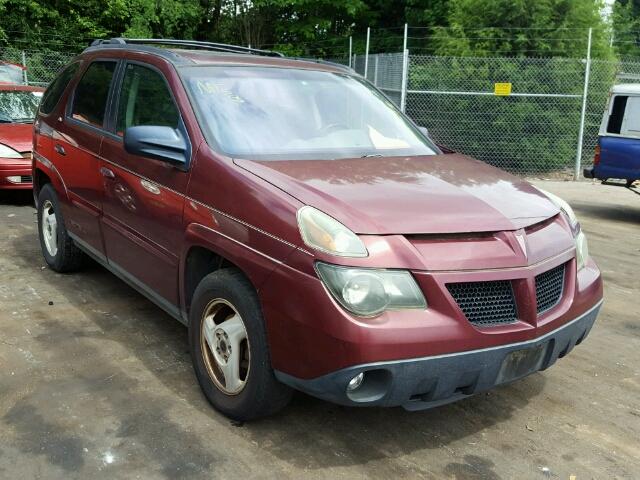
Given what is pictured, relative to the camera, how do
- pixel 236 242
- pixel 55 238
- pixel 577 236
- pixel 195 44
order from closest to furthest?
1. pixel 236 242
2. pixel 577 236
3. pixel 195 44
4. pixel 55 238

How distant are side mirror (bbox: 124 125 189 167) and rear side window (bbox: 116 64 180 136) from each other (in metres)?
0.21

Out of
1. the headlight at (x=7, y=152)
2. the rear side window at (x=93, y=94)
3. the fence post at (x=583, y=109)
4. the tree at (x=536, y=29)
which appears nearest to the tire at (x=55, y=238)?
the rear side window at (x=93, y=94)

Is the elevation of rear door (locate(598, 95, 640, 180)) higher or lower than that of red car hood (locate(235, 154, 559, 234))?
lower

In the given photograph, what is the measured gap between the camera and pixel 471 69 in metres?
14.0

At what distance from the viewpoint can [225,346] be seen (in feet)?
10.8

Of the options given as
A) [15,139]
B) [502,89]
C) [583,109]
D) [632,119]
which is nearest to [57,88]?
[15,139]

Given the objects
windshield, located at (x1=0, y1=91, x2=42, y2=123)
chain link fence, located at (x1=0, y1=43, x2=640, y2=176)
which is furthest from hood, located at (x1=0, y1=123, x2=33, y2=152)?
chain link fence, located at (x1=0, y1=43, x2=640, y2=176)

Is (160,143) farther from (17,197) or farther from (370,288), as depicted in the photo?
(17,197)

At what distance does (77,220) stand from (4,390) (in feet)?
5.56

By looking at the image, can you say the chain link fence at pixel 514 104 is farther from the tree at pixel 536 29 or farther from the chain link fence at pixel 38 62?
the chain link fence at pixel 38 62

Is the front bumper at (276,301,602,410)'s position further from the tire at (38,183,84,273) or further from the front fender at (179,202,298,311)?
the tire at (38,183,84,273)

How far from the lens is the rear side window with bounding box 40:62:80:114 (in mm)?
5414

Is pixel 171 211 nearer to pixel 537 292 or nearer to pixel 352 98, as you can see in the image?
pixel 352 98

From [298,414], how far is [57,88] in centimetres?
366
